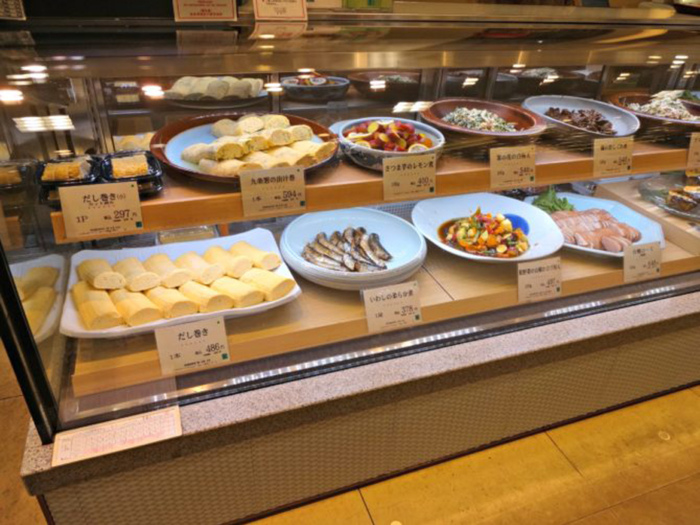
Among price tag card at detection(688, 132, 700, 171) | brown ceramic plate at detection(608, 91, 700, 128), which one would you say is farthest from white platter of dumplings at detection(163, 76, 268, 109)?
price tag card at detection(688, 132, 700, 171)

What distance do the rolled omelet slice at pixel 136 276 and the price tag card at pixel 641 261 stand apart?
161cm

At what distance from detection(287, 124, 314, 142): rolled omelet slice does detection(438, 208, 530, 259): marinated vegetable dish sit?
0.69 m

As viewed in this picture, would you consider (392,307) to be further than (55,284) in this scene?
Yes

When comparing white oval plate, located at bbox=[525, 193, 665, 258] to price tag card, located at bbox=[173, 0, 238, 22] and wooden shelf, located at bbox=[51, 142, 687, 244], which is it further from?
price tag card, located at bbox=[173, 0, 238, 22]

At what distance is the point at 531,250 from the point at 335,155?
0.85 m

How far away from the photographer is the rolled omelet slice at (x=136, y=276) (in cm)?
142

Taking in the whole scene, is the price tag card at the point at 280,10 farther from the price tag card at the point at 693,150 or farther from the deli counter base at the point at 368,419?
the price tag card at the point at 693,150

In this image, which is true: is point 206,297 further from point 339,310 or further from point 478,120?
point 478,120

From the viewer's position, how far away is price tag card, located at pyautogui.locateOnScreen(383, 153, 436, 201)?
1333 millimetres

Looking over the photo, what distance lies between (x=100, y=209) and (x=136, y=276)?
0.39 meters

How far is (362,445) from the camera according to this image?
159 cm

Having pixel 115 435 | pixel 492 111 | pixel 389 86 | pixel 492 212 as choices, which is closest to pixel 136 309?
pixel 115 435

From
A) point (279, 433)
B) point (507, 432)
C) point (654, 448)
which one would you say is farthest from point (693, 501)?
point (279, 433)

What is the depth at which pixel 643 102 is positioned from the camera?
1.89m
